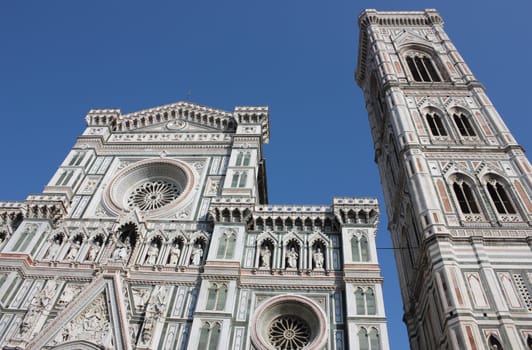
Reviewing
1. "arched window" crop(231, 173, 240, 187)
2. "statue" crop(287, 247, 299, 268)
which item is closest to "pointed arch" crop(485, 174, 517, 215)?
"statue" crop(287, 247, 299, 268)

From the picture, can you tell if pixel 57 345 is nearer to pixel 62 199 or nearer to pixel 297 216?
pixel 62 199

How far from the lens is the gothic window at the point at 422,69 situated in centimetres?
2656

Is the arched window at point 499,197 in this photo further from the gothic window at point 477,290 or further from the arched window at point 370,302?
the arched window at point 370,302

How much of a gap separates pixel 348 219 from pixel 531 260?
6323 mm

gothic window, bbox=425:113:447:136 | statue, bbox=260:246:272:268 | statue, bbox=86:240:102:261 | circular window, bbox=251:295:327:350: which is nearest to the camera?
circular window, bbox=251:295:327:350

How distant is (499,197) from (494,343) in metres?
6.84

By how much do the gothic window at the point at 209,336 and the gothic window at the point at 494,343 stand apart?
317 inches

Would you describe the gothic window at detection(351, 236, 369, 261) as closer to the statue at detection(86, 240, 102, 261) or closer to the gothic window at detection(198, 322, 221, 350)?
the gothic window at detection(198, 322, 221, 350)

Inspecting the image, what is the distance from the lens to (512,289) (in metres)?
14.9

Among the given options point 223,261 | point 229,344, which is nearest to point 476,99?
point 223,261

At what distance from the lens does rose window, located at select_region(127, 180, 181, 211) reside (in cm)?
1988

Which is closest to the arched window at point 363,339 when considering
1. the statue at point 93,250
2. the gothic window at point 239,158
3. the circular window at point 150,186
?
the circular window at point 150,186

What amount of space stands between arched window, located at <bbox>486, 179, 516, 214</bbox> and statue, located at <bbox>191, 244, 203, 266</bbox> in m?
11.6

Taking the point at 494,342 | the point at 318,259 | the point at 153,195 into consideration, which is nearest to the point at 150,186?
the point at 153,195
